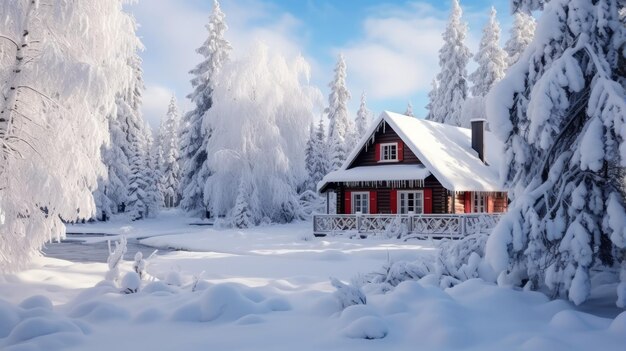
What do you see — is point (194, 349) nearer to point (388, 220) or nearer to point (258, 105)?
point (388, 220)

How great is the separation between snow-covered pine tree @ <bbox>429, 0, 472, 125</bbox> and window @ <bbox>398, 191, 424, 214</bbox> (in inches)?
859

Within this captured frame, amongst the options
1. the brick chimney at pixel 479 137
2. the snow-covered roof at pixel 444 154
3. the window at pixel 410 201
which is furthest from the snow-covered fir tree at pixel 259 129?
the brick chimney at pixel 479 137

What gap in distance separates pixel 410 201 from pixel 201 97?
21.8 metres

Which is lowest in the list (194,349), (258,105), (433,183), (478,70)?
(194,349)

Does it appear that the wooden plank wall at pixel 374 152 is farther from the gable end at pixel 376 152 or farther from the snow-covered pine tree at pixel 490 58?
the snow-covered pine tree at pixel 490 58

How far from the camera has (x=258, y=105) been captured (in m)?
34.3

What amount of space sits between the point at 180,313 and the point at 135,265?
10.9ft

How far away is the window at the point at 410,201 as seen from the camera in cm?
2756

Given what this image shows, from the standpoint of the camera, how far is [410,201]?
2794cm

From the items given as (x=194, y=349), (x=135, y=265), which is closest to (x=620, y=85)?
(x=194, y=349)

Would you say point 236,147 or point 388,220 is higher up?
point 236,147

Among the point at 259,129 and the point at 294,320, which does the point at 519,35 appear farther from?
the point at 294,320

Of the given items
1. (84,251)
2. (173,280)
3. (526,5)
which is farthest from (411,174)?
(526,5)

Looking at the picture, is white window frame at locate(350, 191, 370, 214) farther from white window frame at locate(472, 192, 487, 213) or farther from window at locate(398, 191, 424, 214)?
white window frame at locate(472, 192, 487, 213)
